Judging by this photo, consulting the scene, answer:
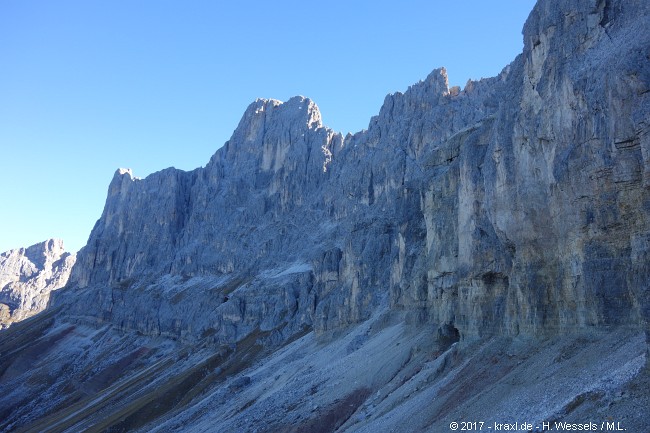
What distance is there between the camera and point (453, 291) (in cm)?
4659

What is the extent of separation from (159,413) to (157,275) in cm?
10342

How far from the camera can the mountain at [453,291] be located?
79.6 ft

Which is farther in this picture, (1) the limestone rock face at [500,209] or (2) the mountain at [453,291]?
(1) the limestone rock face at [500,209]

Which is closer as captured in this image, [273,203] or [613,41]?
[613,41]

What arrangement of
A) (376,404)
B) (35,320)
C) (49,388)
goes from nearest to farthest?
(376,404), (49,388), (35,320)

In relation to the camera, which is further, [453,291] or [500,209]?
[453,291]

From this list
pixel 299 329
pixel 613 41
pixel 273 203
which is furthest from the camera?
pixel 273 203

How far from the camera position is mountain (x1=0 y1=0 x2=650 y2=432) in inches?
955

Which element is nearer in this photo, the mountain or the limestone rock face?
the mountain

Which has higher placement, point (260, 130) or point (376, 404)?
point (260, 130)

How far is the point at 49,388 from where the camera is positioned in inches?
4892

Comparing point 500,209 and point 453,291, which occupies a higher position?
point 500,209

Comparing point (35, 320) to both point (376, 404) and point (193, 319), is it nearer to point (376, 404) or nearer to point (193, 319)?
Result: point (193, 319)

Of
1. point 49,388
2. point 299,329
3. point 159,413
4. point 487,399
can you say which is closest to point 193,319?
point 49,388
